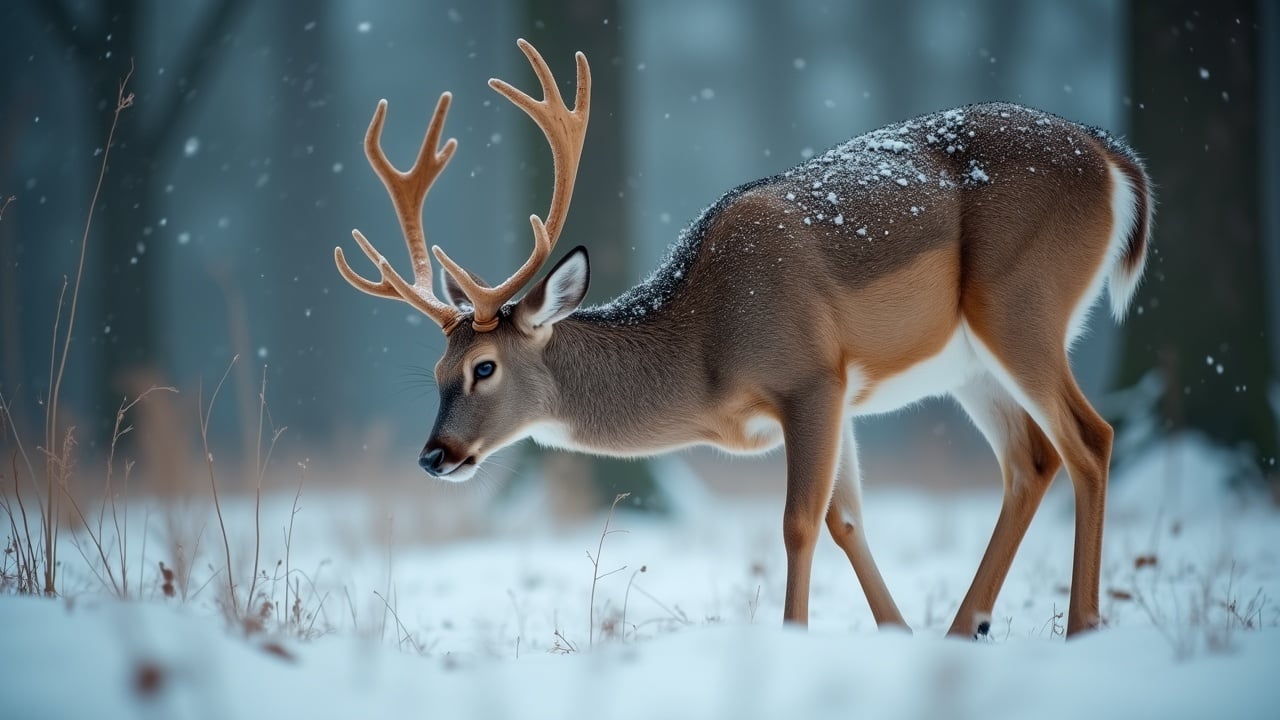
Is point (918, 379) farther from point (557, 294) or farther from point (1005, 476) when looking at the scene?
point (557, 294)

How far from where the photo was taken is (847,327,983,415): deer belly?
4.14 meters

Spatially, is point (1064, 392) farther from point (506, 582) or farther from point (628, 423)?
point (506, 582)

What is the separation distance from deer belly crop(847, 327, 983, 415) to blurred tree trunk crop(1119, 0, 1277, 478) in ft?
14.4

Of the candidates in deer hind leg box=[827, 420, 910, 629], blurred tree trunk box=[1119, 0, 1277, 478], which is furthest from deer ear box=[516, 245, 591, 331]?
blurred tree trunk box=[1119, 0, 1277, 478]

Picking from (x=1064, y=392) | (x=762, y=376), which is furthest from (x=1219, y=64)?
(x=762, y=376)

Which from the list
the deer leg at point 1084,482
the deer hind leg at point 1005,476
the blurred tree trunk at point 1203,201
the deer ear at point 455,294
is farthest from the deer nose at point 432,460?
the blurred tree trunk at point 1203,201

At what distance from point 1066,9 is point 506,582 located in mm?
24523

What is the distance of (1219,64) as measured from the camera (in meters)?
8.04

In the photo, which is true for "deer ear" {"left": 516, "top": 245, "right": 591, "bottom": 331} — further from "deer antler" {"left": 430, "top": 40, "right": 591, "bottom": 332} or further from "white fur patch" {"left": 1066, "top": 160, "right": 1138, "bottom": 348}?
"white fur patch" {"left": 1066, "top": 160, "right": 1138, "bottom": 348}

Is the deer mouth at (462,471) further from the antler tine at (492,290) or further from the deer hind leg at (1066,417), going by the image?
the deer hind leg at (1066,417)

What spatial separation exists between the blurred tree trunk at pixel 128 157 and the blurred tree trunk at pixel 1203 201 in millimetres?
9135

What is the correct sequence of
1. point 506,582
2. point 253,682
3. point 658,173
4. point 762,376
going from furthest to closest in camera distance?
point 658,173
point 506,582
point 762,376
point 253,682

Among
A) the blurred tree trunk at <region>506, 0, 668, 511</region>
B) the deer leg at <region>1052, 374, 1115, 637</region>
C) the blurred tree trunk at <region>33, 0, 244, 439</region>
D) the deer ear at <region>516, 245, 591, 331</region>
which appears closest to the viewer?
the deer leg at <region>1052, 374, 1115, 637</region>

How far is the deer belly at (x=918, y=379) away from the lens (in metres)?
4.14
